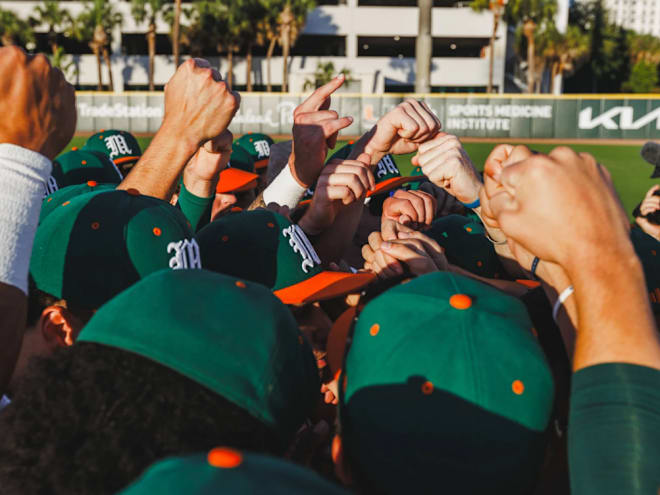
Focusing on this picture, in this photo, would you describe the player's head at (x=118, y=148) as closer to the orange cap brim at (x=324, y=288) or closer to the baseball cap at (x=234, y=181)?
the baseball cap at (x=234, y=181)

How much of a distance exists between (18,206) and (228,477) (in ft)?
3.18

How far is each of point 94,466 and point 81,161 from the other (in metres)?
4.19

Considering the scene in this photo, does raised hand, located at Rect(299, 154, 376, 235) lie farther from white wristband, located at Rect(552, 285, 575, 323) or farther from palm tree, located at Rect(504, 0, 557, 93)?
palm tree, located at Rect(504, 0, 557, 93)

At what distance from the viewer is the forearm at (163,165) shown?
7.60 feet

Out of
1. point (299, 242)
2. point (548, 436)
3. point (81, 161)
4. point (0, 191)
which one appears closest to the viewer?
point (548, 436)

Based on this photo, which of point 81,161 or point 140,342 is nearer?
point 140,342

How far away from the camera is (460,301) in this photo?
1.35m

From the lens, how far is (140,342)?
46.8 inches

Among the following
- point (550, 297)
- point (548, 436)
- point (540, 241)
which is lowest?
point (548, 436)

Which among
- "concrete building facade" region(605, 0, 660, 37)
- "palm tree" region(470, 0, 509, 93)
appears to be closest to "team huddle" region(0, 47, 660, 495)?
"palm tree" region(470, 0, 509, 93)

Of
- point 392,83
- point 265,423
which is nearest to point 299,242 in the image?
point 265,423

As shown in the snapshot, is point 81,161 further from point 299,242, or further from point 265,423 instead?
point 265,423

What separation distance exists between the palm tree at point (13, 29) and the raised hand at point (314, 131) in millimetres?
51595

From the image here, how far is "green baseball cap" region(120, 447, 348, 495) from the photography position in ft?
2.63
